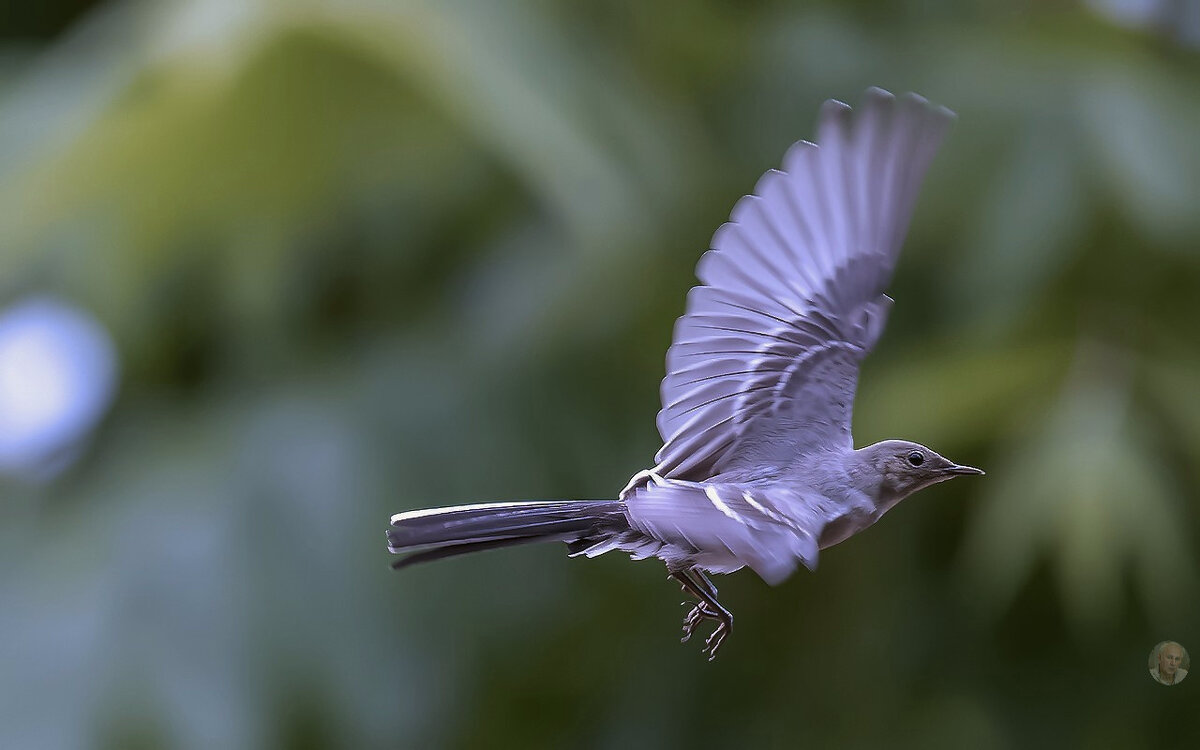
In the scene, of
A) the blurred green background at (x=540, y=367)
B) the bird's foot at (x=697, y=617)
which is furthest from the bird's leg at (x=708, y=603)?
the blurred green background at (x=540, y=367)

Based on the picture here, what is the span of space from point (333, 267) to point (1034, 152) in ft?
3.53

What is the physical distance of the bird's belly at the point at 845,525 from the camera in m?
0.32

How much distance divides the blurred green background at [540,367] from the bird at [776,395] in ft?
3.68

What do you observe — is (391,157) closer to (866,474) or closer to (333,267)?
(333,267)

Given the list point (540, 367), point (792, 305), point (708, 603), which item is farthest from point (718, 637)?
point (540, 367)

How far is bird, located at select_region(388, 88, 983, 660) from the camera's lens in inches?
12.3

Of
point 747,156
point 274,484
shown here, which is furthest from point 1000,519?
point 274,484

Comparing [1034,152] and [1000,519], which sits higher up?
[1034,152]

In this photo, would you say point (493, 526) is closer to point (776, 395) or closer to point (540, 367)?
point (776, 395)

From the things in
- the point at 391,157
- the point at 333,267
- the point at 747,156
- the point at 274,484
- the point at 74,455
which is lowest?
the point at 74,455

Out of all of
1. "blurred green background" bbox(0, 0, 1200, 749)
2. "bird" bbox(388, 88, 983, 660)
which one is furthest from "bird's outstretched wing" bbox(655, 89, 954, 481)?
"blurred green background" bbox(0, 0, 1200, 749)

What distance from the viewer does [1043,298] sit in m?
1.78

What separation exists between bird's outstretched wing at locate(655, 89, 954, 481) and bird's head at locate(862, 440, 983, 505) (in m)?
0.03

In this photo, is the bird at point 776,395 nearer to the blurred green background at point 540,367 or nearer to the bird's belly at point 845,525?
the bird's belly at point 845,525
